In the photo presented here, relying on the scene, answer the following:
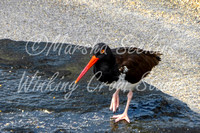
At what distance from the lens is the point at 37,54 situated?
7.88 meters

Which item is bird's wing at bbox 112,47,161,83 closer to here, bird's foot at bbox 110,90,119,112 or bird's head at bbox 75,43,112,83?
bird's head at bbox 75,43,112,83

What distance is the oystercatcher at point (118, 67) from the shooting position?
5.02 m

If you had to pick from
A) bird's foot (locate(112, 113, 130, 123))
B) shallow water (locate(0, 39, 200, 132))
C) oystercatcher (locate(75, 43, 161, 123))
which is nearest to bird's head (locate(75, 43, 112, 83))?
oystercatcher (locate(75, 43, 161, 123))

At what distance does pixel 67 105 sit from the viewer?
557cm

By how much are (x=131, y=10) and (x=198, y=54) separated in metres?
3.51

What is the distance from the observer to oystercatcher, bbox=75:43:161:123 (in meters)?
5.02

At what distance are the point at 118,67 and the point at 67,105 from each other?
1232 millimetres

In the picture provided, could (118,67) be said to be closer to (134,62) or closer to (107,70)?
(107,70)

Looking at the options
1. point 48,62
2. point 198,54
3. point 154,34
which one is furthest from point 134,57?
point 154,34

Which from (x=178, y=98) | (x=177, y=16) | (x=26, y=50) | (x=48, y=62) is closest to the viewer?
(x=178, y=98)

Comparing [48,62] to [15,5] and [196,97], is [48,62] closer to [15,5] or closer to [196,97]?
[196,97]

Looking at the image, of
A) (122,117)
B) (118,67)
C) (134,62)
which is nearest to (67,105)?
(122,117)

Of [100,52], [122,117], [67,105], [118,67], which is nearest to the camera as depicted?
[100,52]

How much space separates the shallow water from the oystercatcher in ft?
1.18
